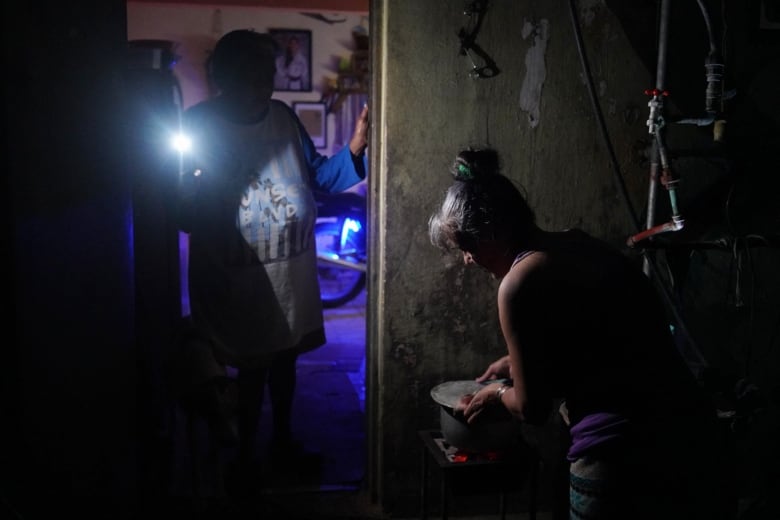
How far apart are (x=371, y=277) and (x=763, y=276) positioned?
2219mm

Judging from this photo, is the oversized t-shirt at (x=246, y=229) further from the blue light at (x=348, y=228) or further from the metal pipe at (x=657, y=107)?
the blue light at (x=348, y=228)

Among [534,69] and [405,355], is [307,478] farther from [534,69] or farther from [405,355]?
[534,69]

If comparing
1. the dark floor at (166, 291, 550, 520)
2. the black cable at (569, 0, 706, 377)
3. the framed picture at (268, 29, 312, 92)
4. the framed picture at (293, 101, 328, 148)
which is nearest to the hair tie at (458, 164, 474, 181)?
the black cable at (569, 0, 706, 377)

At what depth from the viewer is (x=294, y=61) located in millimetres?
10203

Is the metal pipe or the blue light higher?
the metal pipe

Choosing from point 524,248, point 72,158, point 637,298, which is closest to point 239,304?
point 72,158

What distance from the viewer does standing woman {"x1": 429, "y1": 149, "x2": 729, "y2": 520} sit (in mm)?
2232

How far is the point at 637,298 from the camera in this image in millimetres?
2275

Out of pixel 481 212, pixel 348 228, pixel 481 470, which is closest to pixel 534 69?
pixel 481 212

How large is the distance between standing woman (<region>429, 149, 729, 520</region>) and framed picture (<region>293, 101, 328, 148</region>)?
831 centimetres

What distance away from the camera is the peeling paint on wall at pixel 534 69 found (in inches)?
Answer: 138

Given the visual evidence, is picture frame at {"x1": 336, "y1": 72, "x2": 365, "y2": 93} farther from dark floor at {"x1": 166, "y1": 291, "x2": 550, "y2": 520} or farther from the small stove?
the small stove

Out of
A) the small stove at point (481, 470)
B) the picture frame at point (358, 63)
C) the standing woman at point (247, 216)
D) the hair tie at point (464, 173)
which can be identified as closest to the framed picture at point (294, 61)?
the picture frame at point (358, 63)

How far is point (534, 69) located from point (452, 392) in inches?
67.7
